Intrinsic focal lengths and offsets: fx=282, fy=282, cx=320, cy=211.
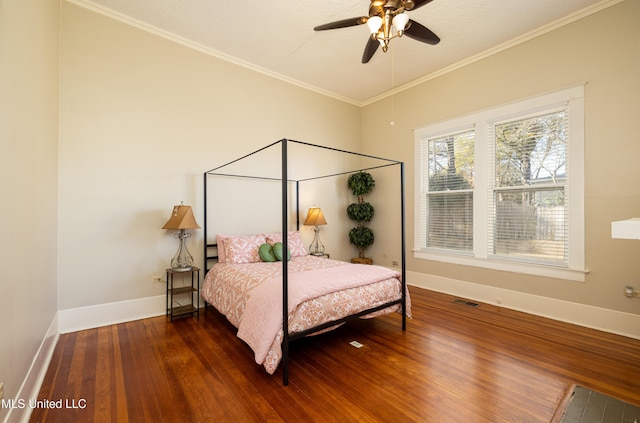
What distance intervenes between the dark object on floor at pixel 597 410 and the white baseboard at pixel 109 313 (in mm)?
3741

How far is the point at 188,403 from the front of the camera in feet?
5.86

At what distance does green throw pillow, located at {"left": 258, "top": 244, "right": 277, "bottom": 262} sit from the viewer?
354 cm

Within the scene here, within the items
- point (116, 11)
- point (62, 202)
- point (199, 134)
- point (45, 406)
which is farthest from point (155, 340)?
point (116, 11)

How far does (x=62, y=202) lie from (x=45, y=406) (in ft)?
6.21

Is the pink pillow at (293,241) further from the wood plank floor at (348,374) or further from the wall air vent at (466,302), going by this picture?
the wall air vent at (466,302)

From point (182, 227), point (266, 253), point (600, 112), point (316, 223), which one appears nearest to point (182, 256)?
point (182, 227)

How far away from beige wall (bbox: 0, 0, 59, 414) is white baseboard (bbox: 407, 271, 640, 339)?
4445 mm

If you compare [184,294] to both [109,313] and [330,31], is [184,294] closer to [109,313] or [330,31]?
[109,313]

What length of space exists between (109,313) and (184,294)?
0.76m

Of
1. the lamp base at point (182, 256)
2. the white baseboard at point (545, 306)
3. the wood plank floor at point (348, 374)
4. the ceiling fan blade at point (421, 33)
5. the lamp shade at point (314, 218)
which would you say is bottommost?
the wood plank floor at point (348, 374)

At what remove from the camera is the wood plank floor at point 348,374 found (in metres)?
1.72

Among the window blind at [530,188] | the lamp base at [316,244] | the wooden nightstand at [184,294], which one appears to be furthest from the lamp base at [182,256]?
the window blind at [530,188]

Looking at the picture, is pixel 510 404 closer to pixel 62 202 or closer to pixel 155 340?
pixel 155 340

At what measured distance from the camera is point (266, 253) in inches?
140
